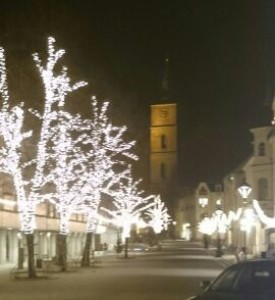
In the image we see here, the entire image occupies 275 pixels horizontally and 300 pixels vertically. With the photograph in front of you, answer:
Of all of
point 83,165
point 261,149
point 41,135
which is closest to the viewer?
point 41,135

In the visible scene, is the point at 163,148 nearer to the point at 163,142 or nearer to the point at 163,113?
the point at 163,142

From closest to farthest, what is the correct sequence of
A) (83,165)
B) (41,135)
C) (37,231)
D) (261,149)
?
(41,135), (83,165), (37,231), (261,149)

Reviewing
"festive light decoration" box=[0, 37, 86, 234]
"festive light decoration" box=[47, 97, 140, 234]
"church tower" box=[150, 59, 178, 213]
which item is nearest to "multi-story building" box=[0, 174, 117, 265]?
"festive light decoration" box=[47, 97, 140, 234]

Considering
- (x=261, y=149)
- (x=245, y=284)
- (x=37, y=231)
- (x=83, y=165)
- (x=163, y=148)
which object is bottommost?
(x=245, y=284)

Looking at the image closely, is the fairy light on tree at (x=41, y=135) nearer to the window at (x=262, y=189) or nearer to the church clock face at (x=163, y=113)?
the window at (x=262, y=189)

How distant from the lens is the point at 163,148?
173m

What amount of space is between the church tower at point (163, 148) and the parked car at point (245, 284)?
155m

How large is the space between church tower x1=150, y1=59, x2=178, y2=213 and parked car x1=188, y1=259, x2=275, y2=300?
15484 centimetres

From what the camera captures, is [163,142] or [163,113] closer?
[163,142]

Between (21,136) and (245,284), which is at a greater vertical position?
(21,136)

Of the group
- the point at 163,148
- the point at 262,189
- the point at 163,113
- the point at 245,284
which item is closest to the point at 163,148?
the point at 163,148

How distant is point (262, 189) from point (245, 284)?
63.2m

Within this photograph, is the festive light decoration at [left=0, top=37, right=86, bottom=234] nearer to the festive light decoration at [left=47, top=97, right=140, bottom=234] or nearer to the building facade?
the festive light decoration at [left=47, top=97, right=140, bottom=234]

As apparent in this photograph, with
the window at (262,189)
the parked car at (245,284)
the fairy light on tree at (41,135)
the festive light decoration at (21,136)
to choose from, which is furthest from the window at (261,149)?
the parked car at (245,284)
